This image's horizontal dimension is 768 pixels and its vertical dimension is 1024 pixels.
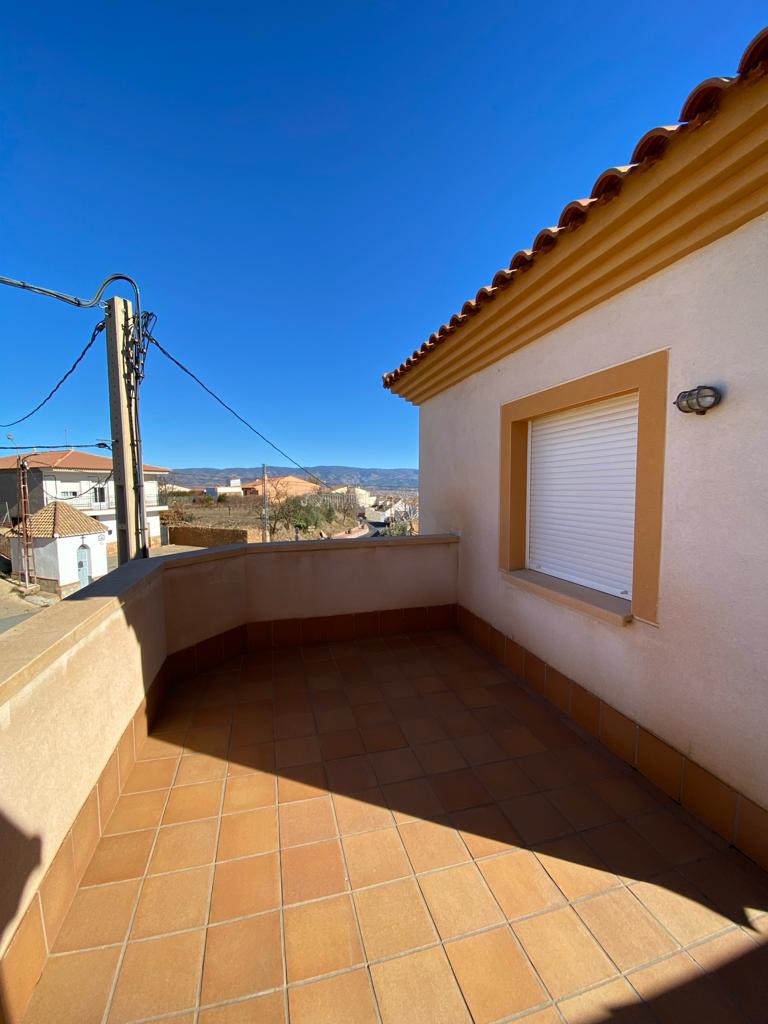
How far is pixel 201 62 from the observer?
5.81 metres

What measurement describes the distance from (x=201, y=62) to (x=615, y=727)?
970 cm

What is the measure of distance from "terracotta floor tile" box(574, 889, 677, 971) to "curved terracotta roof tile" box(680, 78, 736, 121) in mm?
3509

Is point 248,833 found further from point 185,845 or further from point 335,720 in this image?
point 335,720

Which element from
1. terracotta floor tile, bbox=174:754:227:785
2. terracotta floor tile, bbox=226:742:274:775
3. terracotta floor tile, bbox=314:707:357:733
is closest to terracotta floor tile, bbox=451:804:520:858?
terracotta floor tile, bbox=314:707:357:733

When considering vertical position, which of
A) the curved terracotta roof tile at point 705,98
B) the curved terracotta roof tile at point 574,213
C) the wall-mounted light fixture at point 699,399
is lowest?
the wall-mounted light fixture at point 699,399

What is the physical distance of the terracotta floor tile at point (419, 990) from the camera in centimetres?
140

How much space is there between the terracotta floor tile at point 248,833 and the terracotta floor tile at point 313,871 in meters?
0.15

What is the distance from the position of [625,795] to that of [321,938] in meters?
1.94

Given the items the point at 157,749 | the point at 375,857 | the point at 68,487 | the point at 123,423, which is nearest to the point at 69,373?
the point at 123,423

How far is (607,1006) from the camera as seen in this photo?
4.67ft

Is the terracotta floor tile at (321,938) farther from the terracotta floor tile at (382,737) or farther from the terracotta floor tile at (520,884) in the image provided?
the terracotta floor tile at (382,737)

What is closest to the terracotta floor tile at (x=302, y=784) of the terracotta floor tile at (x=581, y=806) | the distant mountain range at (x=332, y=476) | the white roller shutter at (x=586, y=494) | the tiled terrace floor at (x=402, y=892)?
the tiled terrace floor at (x=402, y=892)

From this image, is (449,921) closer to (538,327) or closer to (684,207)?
(684,207)

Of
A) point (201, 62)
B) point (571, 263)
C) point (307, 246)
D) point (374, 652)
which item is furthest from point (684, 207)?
point (307, 246)
